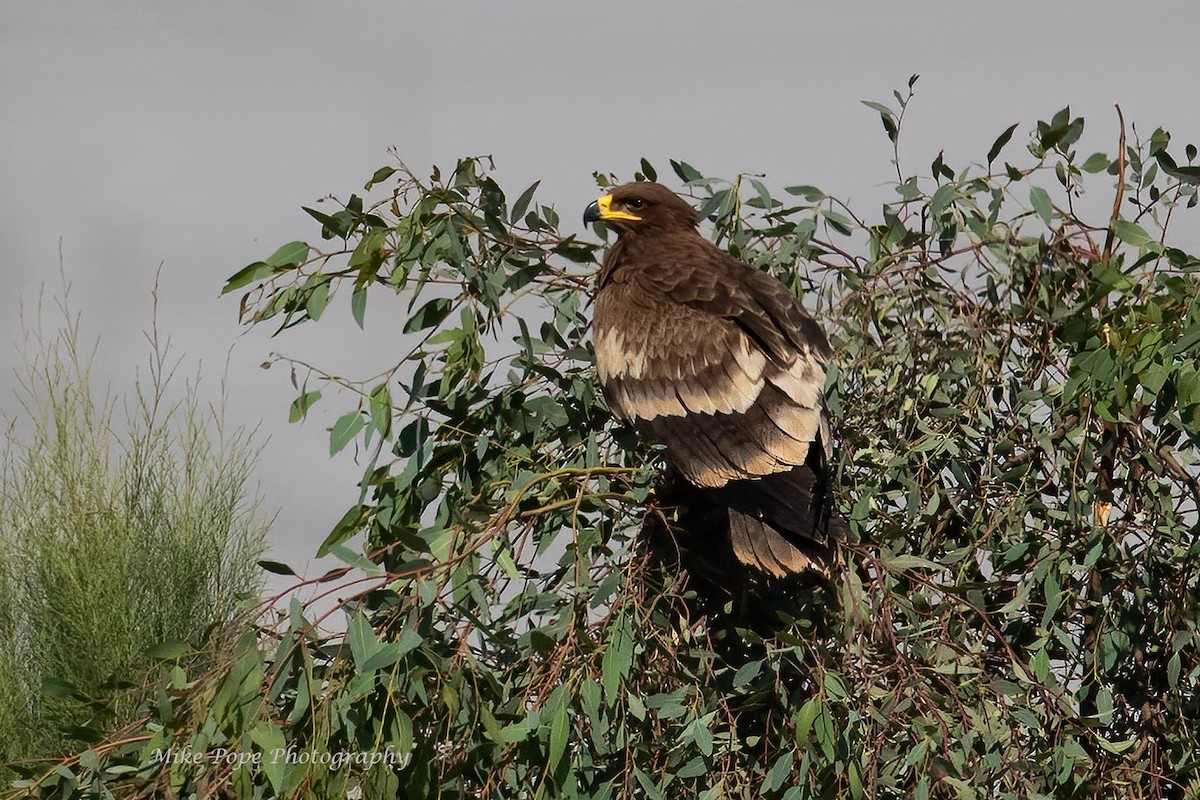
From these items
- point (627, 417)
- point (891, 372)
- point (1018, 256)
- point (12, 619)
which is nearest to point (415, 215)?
point (627, 417)

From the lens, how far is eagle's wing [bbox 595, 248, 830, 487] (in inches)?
120

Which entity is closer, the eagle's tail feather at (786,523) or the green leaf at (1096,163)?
the eagle's tail feather at (786,523)

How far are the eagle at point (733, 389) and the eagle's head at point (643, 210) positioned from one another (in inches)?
14.0

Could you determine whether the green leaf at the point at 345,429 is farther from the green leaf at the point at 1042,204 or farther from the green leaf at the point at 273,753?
the green leaf at the point at 1042,204

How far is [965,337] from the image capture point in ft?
10.5

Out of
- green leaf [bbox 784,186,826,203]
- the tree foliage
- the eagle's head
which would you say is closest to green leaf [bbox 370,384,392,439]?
the tree foliage

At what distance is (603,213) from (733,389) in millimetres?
909

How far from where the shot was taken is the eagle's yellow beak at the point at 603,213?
12.7ft

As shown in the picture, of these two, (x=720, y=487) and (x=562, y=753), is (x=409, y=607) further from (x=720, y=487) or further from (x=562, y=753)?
(x=720, y=487)

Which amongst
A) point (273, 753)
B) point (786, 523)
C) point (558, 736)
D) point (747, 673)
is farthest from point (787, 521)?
point (273, 753)

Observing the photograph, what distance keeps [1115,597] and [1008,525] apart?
0.26 m

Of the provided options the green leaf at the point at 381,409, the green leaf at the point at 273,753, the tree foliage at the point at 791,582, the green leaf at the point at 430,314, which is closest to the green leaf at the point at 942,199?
the tree foliage at the point at 791,582

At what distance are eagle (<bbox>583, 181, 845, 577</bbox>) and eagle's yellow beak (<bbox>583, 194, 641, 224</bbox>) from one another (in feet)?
1.26

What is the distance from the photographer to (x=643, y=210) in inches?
153
